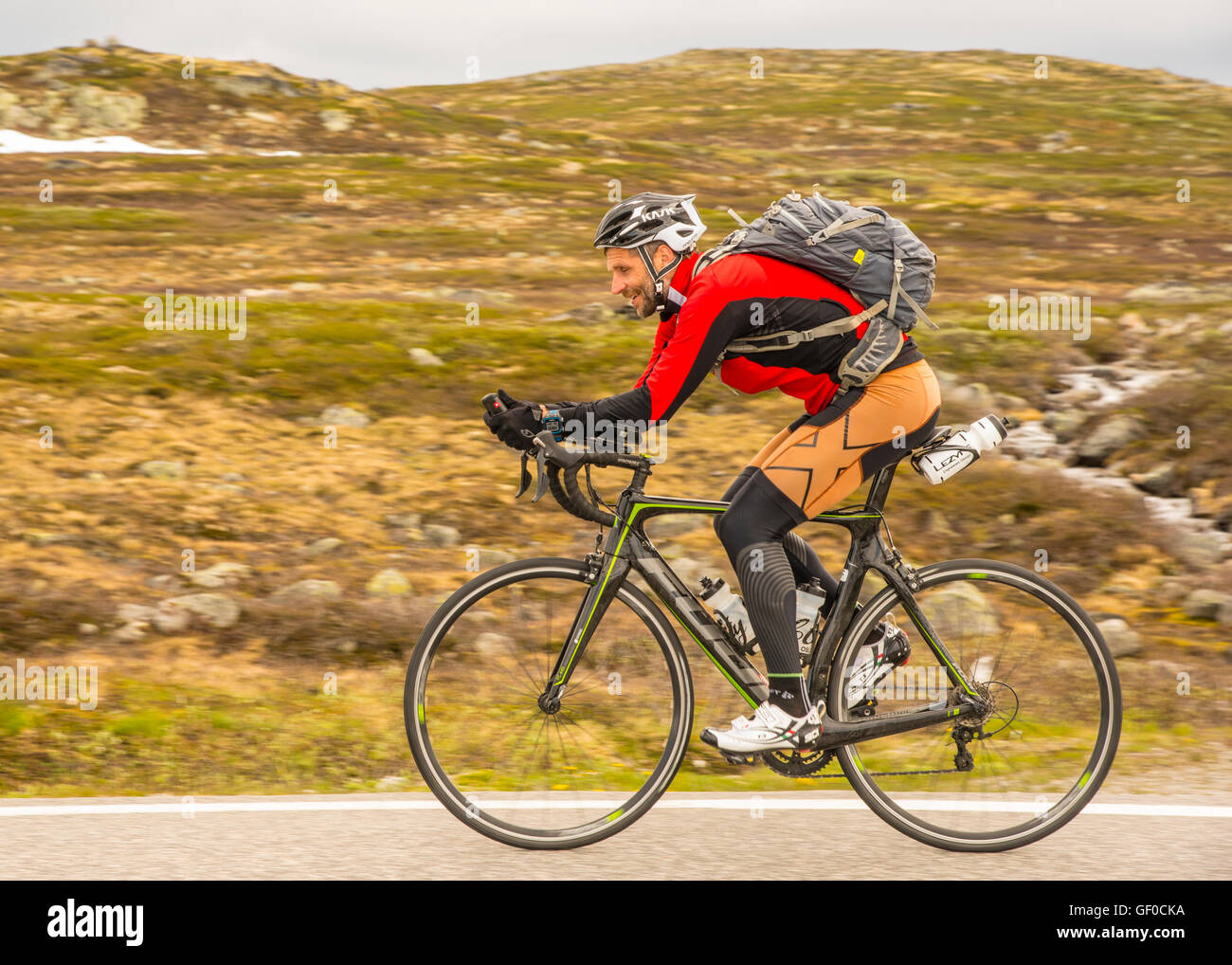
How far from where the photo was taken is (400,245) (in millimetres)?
27297

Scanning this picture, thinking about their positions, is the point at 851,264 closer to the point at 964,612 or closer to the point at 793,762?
the point at 964,612

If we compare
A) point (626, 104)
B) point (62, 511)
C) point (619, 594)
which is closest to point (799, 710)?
point (619, 594)

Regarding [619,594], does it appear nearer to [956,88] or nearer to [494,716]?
[494,716]

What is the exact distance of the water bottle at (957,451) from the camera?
4.72 m

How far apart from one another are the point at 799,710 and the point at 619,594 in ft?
2.69

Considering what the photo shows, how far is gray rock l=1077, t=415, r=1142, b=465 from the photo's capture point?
35.1 feet

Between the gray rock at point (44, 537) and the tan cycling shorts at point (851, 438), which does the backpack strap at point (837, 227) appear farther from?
the gray rock at point (44, 537)

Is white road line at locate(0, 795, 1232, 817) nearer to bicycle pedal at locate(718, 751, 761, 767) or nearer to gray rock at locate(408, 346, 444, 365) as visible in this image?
bicycle pedal at locate(718, 751, 761, 767)

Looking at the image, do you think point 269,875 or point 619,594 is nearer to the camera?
point 269,875

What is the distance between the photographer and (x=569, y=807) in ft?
16.1

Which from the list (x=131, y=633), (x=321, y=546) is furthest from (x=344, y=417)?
(x=131, y=633)

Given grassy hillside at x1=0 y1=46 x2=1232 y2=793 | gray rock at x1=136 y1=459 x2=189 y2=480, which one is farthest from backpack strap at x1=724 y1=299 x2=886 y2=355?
gray rock at x1=136 y1=459 x2=189 y2=480

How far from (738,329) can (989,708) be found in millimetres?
1832

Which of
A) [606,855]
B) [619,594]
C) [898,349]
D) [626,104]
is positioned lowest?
[606,855]
